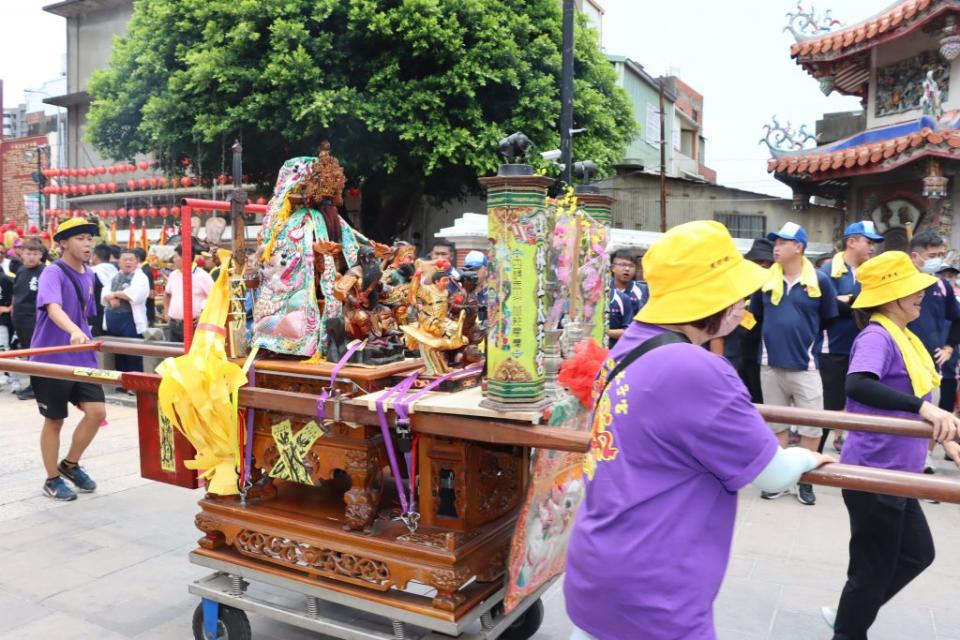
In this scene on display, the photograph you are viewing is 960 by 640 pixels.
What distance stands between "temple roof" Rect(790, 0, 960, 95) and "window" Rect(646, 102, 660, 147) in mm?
12132

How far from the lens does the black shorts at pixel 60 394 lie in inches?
197

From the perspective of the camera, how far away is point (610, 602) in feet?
5.93

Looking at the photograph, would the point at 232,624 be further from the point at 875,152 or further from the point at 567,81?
the point at 875,152

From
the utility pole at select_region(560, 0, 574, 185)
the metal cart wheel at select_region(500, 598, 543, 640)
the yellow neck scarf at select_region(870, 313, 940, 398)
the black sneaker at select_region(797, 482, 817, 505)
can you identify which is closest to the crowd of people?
the yellow neck scarf at select_region(870, 313, 940, 398)

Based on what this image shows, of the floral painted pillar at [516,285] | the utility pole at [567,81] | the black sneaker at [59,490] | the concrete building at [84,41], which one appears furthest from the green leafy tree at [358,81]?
the concrete building at [84,41]

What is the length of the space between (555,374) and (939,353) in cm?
406

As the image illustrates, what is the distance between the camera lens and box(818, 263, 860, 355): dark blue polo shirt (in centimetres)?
538

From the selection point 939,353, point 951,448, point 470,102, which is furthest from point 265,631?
point 470,102

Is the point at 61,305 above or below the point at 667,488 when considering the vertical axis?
above

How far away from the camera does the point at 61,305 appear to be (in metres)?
4.91

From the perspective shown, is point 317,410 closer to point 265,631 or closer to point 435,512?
point 435,512

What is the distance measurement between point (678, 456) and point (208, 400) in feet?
6.34

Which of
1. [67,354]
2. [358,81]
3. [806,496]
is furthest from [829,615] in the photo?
[358,81]

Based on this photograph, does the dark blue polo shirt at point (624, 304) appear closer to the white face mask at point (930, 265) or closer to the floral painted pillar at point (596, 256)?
the white face mask at point (930, 265)
